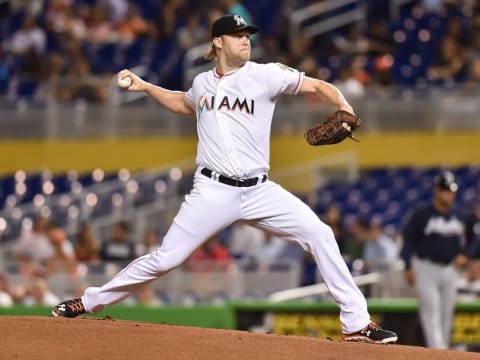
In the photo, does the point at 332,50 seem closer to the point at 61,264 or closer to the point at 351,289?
the point at 61,264

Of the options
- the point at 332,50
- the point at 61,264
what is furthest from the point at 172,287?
the point at 332,50

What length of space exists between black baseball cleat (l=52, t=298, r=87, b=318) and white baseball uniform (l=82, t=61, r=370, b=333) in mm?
755

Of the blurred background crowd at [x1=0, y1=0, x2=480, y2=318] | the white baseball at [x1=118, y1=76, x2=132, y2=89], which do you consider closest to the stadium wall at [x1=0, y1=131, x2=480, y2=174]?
the blurred background crowd at [x1=0, y1=0, x2=480, y2=318]

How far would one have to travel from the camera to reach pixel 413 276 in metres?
13.8

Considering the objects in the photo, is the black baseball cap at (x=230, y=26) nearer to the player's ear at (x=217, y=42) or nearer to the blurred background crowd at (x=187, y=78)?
the player's ear at (x=217, y=42)

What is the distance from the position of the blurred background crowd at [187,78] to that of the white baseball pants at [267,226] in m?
6.45

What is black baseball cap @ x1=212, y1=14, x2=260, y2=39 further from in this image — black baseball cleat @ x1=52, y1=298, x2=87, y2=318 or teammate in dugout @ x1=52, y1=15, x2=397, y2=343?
black baseball cleat @ x1=52, y1=298, x2=87, y2=318

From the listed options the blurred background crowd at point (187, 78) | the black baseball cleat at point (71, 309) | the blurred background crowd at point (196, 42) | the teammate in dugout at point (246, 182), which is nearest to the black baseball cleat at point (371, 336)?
the teammate in dugout at point (246, 182)

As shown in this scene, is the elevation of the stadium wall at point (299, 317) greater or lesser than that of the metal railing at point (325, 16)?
lesser

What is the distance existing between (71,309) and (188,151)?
11920 millimetres

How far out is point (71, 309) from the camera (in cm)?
972

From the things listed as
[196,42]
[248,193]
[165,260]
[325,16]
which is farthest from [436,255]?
[325,16]

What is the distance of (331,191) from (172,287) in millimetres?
4762

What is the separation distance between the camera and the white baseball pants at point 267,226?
9125mm
